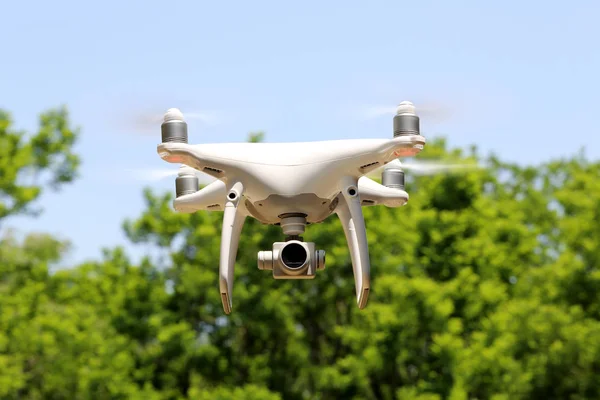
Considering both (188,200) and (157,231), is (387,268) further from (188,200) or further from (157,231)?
(188,200)

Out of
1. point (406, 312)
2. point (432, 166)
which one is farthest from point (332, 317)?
point (432, 166)

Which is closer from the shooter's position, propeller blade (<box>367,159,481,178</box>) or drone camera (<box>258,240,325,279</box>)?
drone camera (<box>258,240,325,279</box>)

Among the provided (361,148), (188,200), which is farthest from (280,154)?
(188,200)

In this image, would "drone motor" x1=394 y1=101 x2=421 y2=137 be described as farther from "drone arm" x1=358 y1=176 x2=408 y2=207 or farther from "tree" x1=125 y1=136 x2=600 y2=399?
"tree" x1=125 y1=136 x2=600 y2=399

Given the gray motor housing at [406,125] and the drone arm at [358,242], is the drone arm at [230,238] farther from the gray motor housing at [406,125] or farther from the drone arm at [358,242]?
the gray motor housing at [406,125]

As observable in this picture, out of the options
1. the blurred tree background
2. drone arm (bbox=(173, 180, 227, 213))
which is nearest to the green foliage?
the blurred tree background

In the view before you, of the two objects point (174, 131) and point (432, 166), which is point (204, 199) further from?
point (432, 166)

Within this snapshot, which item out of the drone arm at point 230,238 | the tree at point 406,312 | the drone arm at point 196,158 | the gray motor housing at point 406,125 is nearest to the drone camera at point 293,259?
the drone arm at point 230,238
